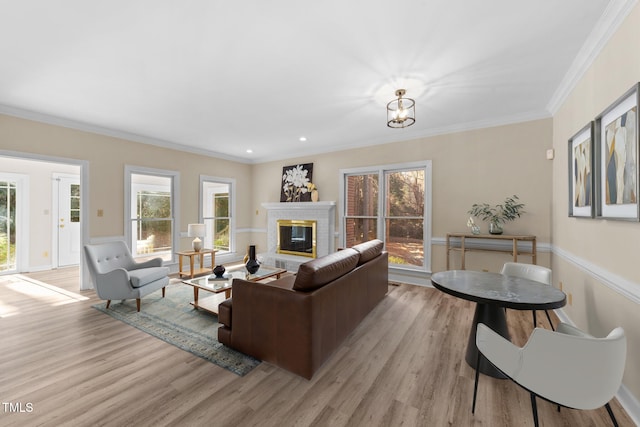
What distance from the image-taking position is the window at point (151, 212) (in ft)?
16.1

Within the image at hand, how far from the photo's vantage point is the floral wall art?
5875mm

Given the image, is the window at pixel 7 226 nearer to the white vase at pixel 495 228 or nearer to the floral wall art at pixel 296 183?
the floral wall art at pixel 296 183

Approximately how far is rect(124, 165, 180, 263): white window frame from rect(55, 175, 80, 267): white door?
2251mm

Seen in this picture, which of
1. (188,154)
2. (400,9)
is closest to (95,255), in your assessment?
(188,154)

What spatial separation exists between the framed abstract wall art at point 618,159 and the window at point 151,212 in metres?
6.14

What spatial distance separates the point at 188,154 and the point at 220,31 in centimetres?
409

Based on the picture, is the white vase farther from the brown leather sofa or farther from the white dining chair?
the brown leather sofa

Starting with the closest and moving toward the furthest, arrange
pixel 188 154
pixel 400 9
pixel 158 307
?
pixel 400 9 < pixel 158 307 < pixel 188 154

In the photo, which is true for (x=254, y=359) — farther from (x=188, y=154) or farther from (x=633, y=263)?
(x=188, y=154)

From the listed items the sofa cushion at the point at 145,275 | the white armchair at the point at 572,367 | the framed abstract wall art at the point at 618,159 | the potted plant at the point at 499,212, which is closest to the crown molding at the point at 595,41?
the framed abstract wall art at the point at 618,159

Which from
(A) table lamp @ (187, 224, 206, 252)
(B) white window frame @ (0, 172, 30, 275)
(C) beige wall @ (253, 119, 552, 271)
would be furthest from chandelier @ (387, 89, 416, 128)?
(B) white window frame @ (0, 172, 30, 275)

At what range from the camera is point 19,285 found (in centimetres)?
438

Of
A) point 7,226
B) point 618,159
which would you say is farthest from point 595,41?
point 7,226

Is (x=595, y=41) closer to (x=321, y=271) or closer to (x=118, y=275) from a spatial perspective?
(x=321, y=271)
